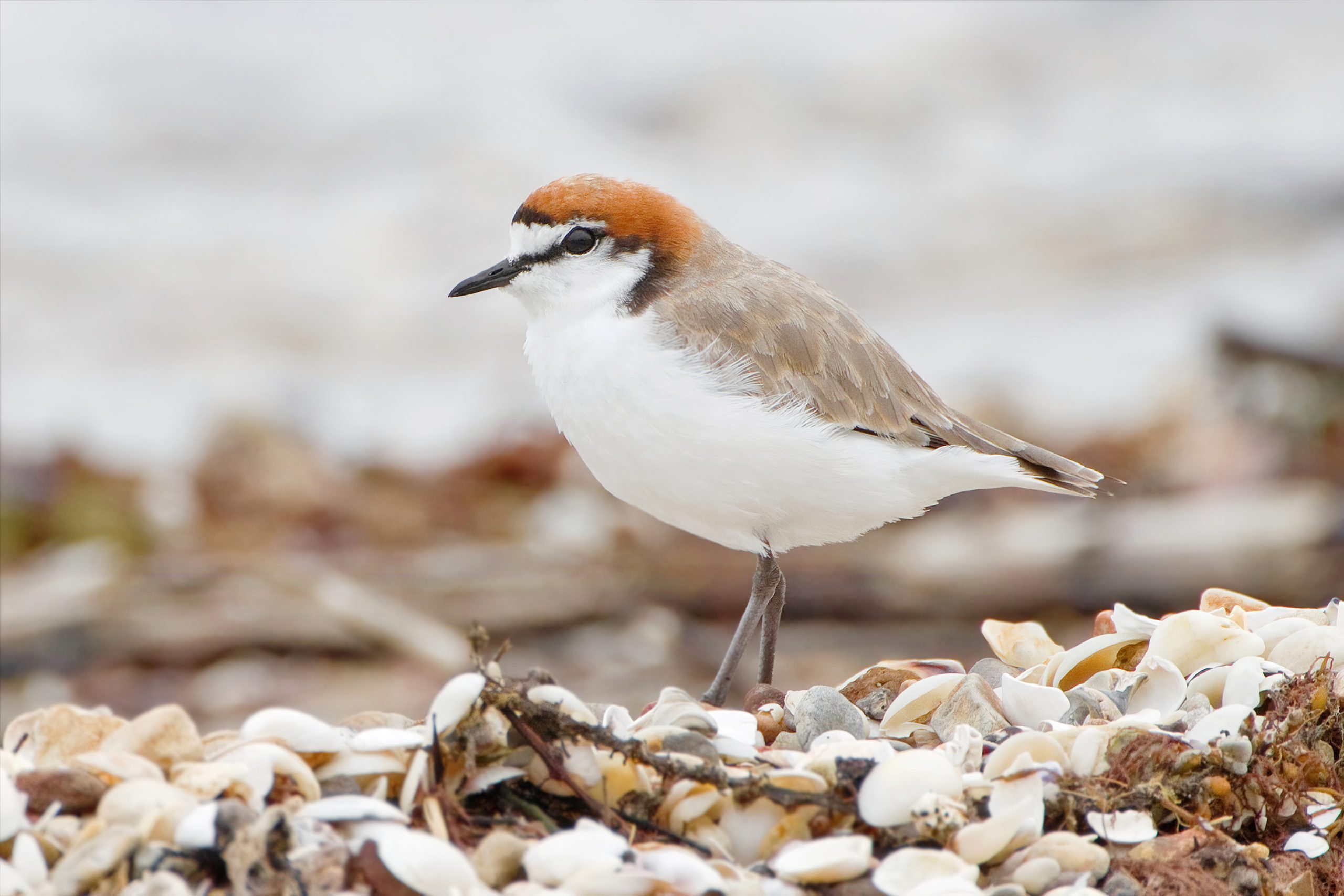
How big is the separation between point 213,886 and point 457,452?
218 inches

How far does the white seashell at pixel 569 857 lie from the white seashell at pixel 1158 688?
1133 mm

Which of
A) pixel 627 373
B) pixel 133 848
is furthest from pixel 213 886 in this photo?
pixel 627 373

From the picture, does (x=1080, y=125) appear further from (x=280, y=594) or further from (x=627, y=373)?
(x=627, y=373)

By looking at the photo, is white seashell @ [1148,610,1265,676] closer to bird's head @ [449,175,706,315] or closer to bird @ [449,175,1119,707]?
bird @ [449,175,1119,707]

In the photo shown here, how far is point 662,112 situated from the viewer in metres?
10.0

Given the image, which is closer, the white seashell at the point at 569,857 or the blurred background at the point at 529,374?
the white seashell at the point at 569,857

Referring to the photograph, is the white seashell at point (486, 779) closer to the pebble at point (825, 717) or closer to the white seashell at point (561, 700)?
the white seashell at point (561, 700)

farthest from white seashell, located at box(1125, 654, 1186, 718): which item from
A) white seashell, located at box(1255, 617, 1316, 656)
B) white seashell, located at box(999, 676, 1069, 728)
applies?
white seashell, located at box(1255, 617, 1316, 656)

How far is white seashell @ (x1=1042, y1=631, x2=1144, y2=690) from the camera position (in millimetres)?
2734

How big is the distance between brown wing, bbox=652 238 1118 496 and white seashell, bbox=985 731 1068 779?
1094mm

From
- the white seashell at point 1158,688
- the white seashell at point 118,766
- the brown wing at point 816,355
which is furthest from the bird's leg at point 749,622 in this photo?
the white seashell at point 118,766

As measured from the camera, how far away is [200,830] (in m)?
1.72

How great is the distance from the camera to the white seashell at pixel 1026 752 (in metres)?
2.15

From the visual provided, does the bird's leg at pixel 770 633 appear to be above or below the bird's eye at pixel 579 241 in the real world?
below
